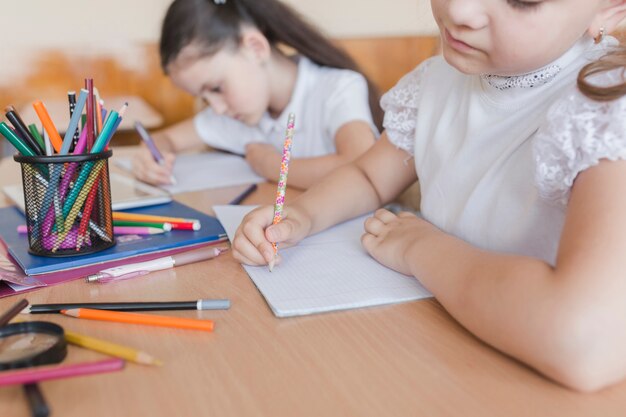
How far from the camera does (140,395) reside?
0.43 meters

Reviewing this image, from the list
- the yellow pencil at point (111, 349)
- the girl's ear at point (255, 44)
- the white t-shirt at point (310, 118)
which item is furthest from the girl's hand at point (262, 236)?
the girl's ear at point (255, 44)

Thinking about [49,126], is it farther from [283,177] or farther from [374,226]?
[374,226]

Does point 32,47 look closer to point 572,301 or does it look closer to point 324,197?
point 324,197

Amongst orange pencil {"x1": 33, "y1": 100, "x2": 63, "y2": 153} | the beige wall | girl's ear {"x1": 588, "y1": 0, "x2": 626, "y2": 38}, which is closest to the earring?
girl's ear {"x1": 588, "y1": 0, "x2": 626, "y2": 38}

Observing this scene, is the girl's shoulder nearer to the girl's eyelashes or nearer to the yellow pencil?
the girl's eyelashes

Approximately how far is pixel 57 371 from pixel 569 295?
0.37m

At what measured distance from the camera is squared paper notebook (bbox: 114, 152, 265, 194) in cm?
112

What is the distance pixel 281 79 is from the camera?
1.46 m

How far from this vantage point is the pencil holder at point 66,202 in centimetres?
67

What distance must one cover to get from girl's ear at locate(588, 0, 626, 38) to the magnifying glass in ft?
1.82

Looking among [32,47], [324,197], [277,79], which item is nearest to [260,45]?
[277,79]

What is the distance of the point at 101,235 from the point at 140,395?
1.06 ft

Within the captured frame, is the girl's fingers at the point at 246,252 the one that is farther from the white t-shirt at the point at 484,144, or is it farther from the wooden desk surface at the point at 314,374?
the white t-shirt at the point at 484,144

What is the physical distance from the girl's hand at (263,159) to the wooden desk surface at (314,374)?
595mm
